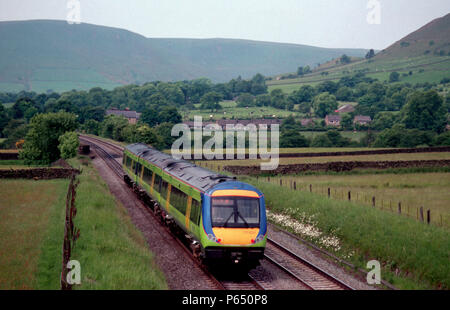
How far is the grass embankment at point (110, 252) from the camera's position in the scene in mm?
15164

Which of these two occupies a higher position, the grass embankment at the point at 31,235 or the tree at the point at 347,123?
the tree at the point at 347,123

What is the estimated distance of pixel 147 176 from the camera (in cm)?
3158

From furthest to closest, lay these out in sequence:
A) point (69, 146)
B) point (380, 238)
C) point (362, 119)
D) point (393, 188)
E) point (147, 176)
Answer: point (362, 119), point (69, 146), point (393, 188), point (147, 176), point (380, 238)

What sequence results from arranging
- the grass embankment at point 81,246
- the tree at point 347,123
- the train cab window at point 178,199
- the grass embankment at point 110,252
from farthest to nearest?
the tree at point 347,123
the train cab window at point 178,199
the grass embankment at point 81,246
the grass embankment at point 110,252

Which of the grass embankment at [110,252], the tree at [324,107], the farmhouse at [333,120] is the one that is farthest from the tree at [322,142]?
the tree at [324,107]

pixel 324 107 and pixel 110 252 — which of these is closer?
pixel 110 252

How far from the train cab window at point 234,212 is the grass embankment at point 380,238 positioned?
232 inches

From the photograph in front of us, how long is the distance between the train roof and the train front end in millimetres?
994

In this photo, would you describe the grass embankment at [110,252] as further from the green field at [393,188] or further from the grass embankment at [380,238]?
the green field at [393,188]

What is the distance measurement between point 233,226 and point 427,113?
115 m

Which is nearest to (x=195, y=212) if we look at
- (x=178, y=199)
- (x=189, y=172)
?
(x=178, y=199)

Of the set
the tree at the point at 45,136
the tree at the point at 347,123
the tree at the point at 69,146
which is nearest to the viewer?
the tree at the point at 69,146

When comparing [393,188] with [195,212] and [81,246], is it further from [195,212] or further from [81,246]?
[81,246]

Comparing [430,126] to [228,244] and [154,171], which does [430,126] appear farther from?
[228,244]
